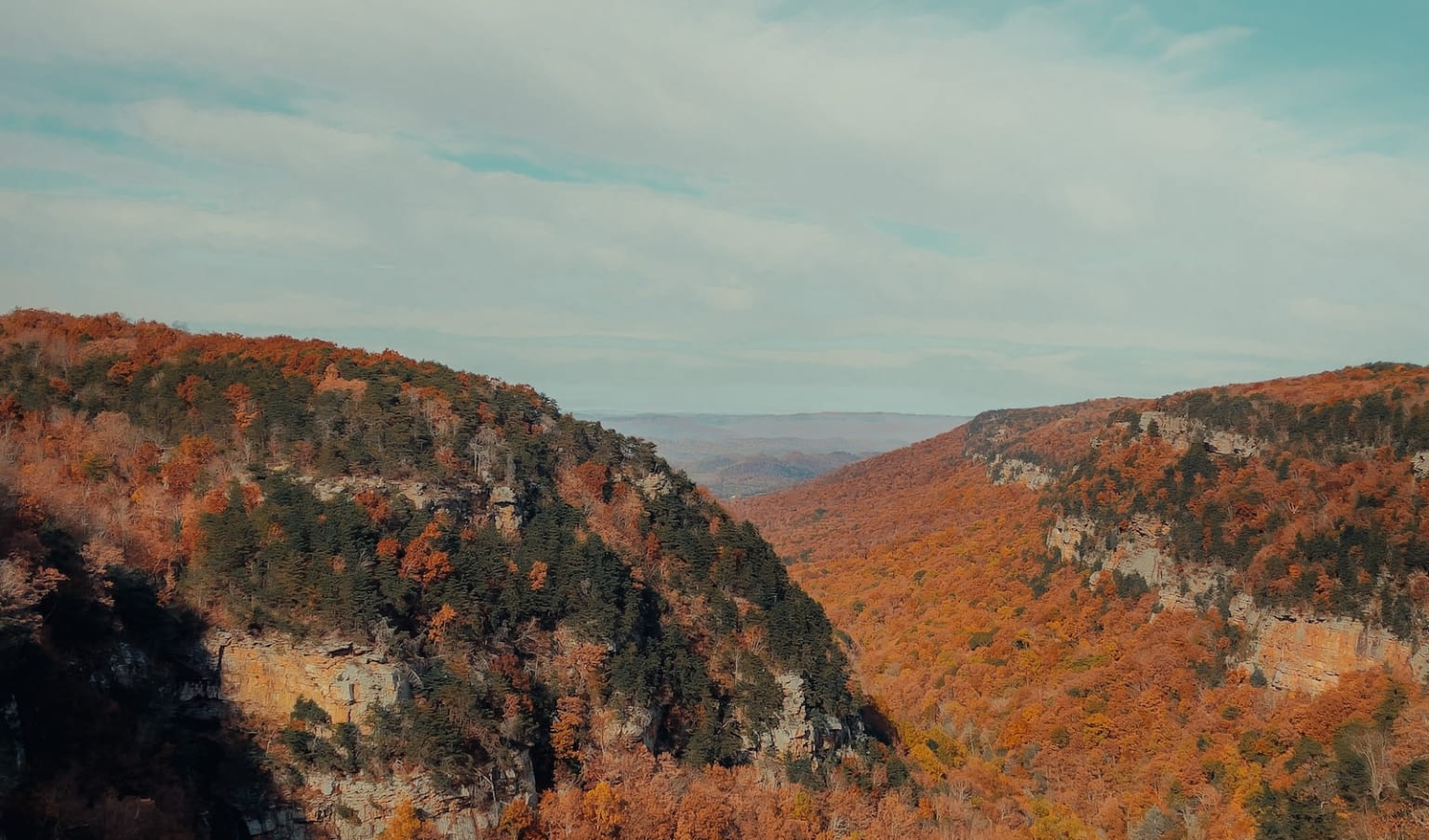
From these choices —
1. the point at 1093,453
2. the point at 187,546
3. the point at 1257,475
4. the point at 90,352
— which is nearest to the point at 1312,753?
the point at 1257,475

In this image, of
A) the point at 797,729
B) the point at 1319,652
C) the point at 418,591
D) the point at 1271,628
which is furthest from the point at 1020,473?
the point at 418,591

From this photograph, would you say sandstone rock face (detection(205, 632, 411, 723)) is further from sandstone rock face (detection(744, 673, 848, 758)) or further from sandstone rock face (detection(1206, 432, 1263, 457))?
sandstone rock face (detection(1206, 432, 1263, 457))

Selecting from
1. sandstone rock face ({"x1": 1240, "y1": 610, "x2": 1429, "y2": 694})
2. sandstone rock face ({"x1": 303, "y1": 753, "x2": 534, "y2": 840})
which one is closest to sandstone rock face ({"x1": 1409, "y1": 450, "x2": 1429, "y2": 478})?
sandstone rock face ({"x1": 1240, "y1": 610, "x2": 1429, "y2": 694})

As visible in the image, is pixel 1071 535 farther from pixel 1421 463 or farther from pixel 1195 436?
pixel 1421 463

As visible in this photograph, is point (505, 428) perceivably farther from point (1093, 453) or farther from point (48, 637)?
point (1093, 453)

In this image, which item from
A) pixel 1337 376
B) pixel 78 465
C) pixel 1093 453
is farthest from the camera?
pixel 1093 453

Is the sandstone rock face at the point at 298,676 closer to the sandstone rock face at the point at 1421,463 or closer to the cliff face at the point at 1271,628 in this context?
the cliff face at the point at 1271,628
